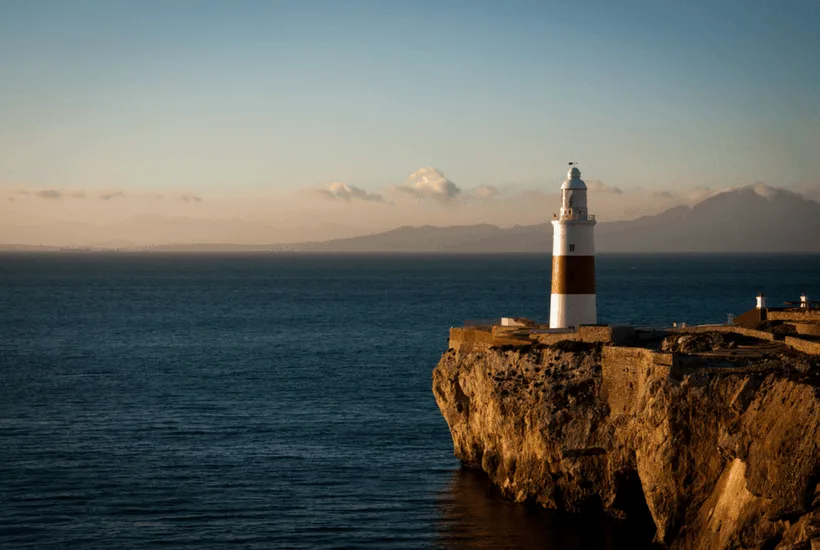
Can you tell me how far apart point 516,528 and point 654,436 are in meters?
6.25

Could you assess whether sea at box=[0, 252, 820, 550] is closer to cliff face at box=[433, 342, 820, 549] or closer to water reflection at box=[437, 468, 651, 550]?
water reflection at box=[437, 468, 651, 550]

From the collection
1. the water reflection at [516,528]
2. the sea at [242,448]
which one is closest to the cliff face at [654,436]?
the water reflection at [516,528]

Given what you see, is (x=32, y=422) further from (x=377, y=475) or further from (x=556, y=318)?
(x=556, y=318)

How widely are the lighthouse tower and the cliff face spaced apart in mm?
4541

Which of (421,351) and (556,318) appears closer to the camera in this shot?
(556,318)

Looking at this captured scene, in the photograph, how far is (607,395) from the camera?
113ft

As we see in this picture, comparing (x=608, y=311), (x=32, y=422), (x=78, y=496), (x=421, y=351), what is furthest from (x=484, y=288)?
(x=78, y=496)

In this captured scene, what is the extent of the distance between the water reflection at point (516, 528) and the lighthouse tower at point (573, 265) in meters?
9.19

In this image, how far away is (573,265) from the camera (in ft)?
145

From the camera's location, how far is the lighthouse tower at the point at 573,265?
43844 millimetres

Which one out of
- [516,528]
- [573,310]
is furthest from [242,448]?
[516,528]

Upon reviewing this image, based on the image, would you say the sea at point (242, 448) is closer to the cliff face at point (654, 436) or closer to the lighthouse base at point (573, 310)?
the cliff face at point (654, 436)

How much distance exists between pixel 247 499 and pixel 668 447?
48.5 ft

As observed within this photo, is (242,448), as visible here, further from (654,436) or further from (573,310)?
(654,436)
